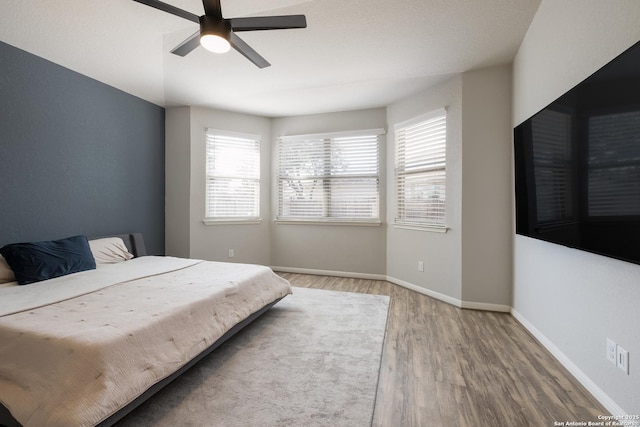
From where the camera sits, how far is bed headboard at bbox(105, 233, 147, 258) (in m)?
3.71

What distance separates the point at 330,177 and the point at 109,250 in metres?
3.21

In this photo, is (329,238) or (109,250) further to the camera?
(329,238)

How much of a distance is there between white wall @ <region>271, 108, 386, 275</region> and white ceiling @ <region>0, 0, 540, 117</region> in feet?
2.20

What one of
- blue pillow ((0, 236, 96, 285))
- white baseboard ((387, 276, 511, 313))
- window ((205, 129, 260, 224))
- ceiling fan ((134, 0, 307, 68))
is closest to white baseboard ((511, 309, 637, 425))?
white baseboard ((387, 276, 511, 313))

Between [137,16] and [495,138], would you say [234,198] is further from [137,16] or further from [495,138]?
[495,138]

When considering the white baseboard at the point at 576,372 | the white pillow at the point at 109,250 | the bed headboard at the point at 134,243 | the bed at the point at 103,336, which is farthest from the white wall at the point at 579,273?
the bed headboard at the point at 134,243

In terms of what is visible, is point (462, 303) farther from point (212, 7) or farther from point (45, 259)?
point (45, 259)

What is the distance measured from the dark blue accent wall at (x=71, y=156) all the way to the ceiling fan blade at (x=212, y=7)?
245 centimetres

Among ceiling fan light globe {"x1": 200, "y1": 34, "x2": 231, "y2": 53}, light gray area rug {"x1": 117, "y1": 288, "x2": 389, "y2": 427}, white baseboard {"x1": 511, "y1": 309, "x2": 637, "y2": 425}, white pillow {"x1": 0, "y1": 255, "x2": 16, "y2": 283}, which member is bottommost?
light gray area rug {"x1": 117, "y1": 288, "x2": 389, "y2": 427}

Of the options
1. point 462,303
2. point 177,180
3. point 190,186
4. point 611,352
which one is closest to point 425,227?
point 462,303

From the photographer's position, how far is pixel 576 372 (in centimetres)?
191

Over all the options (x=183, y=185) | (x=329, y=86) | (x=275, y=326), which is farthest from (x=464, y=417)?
(x=183, y=185)

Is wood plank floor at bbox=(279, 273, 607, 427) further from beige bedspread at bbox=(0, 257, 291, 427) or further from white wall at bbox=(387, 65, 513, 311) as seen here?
beige bedspread at bbox=(0, 257, 291, 427)

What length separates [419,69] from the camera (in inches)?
127
